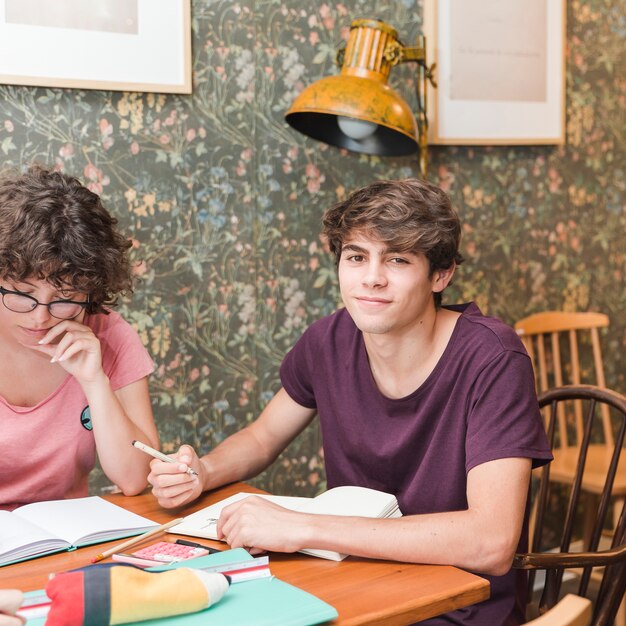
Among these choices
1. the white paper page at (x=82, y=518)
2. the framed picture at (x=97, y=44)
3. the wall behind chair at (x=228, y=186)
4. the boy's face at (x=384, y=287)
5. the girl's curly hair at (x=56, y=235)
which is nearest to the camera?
the white paper page at (x=82, y=518)

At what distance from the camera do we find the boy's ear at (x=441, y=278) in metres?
1.66

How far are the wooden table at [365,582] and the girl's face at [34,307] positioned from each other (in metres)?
0.45

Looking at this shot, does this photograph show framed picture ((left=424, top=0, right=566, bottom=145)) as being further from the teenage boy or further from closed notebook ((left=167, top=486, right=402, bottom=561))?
closed notebook ((left=167, top=486, right=402, bottom=561))

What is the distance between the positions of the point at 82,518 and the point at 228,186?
Result: 1.19 meters

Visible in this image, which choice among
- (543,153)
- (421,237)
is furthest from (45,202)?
(543,153)

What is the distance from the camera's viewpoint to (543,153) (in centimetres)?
302

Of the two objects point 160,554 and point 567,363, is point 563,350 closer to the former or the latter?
point 567,363

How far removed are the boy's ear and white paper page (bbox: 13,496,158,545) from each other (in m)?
0.70

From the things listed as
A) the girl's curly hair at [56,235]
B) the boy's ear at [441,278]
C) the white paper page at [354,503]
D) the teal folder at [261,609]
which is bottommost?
the teal folder at [261,609]

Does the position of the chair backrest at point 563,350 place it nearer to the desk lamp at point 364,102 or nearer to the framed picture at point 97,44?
the desk lamp at point 364,102

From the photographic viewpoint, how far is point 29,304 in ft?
4.96

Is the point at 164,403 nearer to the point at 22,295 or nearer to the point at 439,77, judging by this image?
the point at 22,295

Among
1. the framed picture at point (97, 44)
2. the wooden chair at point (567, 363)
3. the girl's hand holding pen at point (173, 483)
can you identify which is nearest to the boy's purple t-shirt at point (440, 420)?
the girl's hand holding pen at point (173, 483)

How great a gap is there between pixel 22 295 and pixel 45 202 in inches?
6.8
